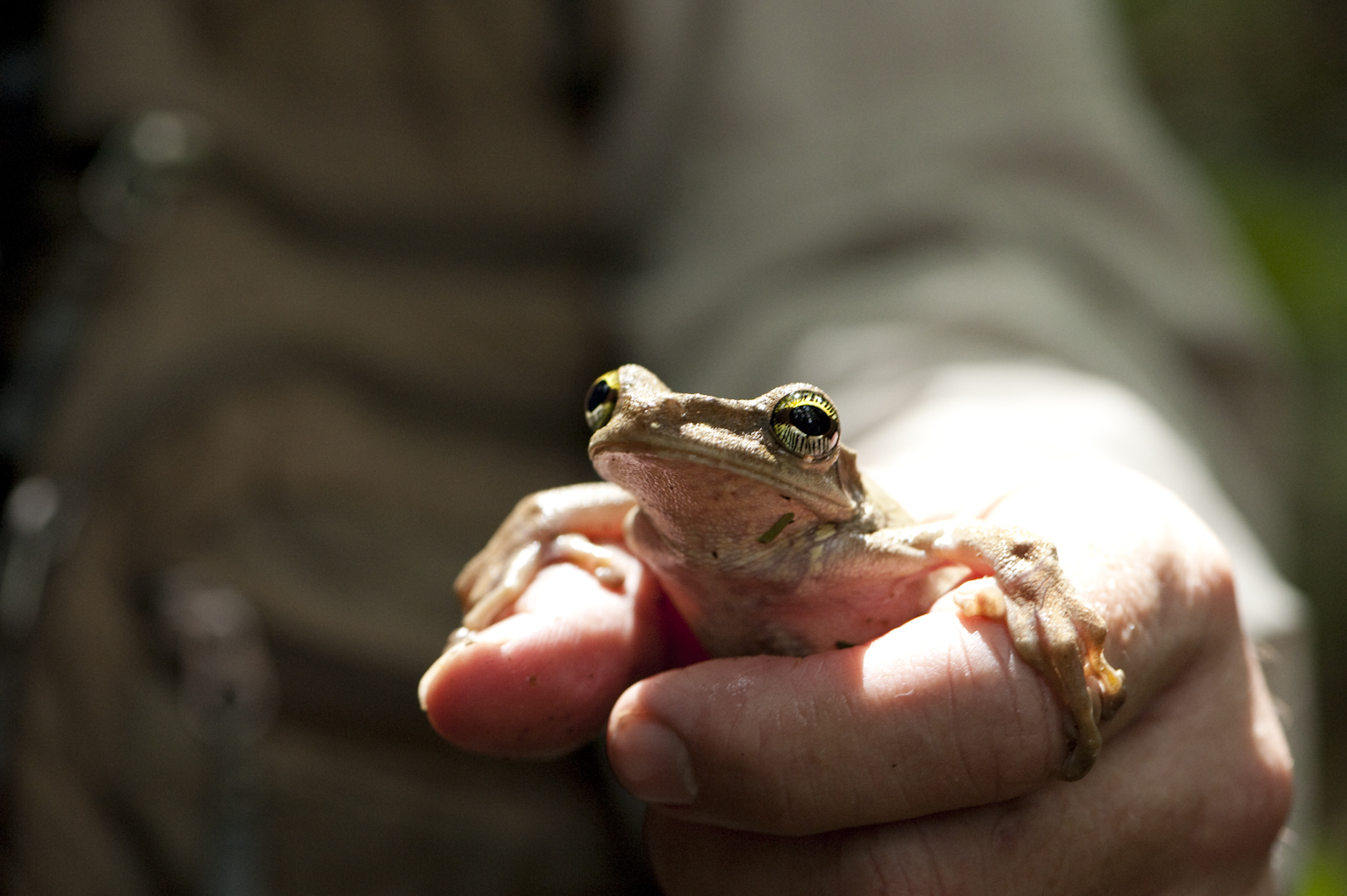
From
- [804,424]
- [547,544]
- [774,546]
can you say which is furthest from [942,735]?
[547,544]

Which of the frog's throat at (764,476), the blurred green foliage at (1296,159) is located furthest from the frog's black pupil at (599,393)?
the blurred green foliage at (1296,159)

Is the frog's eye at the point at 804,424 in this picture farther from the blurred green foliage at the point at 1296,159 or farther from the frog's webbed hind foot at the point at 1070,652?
the blurred green foliage at the point at 1296,159

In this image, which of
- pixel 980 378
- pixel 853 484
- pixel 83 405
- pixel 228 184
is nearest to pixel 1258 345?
pixel 980 378

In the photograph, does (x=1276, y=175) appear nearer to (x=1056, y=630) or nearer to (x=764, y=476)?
(x=1056, y=630)

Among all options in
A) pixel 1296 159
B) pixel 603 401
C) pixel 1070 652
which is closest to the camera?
pixel 1070 652

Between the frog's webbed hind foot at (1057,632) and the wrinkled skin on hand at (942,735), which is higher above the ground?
the frog's webbed hind foot at (1057,632)

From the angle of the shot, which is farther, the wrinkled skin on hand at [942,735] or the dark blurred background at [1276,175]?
the dark blurred background at [1276,175]

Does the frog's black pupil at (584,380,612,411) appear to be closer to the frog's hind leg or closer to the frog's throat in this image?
the frog's throat

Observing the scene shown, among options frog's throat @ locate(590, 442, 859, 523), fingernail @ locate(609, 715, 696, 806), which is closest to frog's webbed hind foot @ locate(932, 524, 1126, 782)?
frog's throat @ locate(590, 442, 859, 523)
